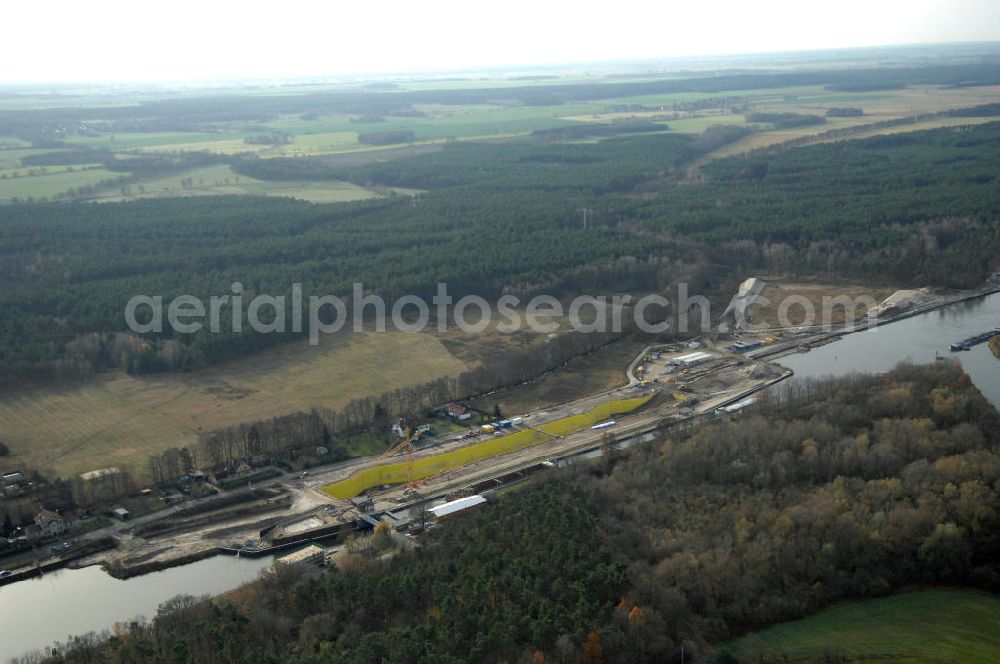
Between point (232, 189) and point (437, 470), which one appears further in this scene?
point (232, 189)

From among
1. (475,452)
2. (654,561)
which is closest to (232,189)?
(475,452)

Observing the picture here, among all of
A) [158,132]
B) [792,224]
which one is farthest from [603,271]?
[158,132]

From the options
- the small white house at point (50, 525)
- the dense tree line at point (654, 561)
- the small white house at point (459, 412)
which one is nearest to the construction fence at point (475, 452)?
the small white house at point (459, 412)

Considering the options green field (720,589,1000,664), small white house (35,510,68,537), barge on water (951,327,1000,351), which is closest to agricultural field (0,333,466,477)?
small white house (35,510,68,537)

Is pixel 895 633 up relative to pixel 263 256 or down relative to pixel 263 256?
Result: down

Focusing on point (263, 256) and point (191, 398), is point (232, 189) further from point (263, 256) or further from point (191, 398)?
point (191, 398)

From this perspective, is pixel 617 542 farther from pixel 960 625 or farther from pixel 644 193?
pixel 644 193
